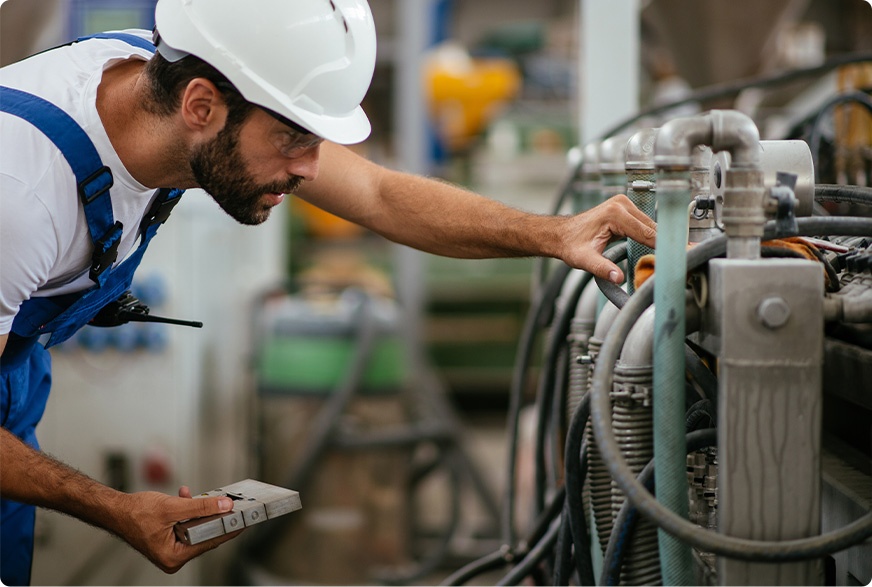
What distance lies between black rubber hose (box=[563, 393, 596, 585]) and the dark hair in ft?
1.93

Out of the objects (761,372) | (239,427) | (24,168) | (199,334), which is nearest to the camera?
(761,372)

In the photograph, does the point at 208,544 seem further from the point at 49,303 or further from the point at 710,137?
the point at 710,137

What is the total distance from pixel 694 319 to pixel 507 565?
77cm

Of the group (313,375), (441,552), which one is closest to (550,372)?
(313,375)

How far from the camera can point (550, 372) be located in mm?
1350

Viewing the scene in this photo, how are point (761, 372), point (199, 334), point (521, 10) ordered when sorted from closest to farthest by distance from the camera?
point (761, 372) → point (199, 334) → point (521, 10)

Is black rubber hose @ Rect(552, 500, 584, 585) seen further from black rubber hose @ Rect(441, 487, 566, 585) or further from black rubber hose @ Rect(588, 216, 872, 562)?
black rubber hose @ Rect(588, 216, 872, 562)

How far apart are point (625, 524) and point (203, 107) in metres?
0.77

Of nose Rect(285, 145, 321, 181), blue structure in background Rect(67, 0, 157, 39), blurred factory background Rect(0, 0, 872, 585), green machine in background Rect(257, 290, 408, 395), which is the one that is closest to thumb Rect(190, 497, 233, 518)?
nose Rect(285, 145, 321, 181)

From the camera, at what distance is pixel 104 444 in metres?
2.42

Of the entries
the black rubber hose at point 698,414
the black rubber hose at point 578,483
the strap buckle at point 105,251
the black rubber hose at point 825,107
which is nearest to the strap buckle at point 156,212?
the strap buckle at point 105,251

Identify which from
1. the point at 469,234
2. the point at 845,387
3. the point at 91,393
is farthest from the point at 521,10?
the point at 845,387

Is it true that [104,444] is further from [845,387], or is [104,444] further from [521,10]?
[521,10]

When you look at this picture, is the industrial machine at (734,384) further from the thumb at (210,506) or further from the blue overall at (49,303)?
the blue overall at (49,303)
